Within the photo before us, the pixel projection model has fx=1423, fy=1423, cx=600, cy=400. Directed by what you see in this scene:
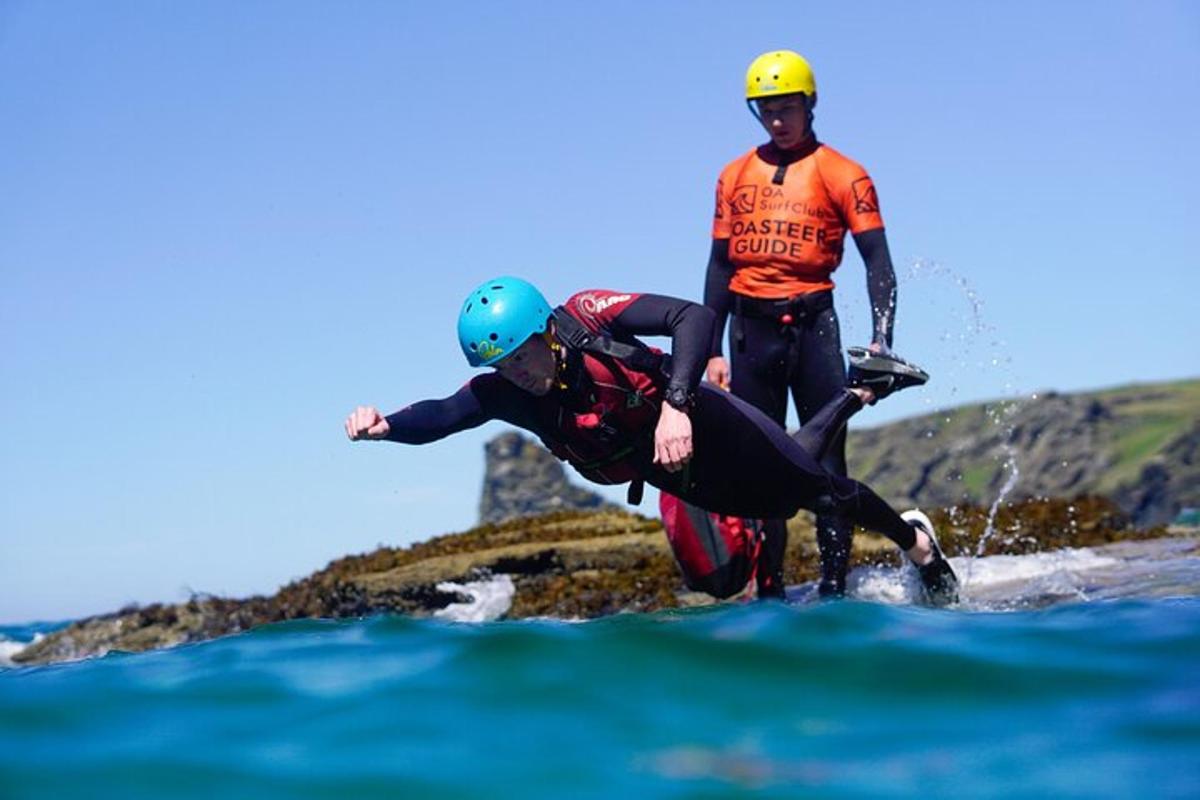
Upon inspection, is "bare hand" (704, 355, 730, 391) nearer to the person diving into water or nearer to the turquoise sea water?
the person diving into water

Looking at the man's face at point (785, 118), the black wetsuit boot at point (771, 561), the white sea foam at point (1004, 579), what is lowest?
the white sea foam at point (1004, 579)

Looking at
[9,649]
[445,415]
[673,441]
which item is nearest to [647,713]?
[673,441]

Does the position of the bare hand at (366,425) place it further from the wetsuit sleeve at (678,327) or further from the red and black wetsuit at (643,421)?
the wetsuit sleeve at (678,327)

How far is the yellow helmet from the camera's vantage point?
9.60 meters

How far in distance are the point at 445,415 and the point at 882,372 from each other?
302 centimetres

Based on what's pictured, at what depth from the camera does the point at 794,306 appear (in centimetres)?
981

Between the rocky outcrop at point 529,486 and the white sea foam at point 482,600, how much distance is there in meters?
15.2

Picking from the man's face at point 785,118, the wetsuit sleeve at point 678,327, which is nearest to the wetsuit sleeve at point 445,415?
the wetsuit sleeve at point 678,327

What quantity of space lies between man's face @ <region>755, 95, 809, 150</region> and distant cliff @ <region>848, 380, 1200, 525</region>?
143155 mm

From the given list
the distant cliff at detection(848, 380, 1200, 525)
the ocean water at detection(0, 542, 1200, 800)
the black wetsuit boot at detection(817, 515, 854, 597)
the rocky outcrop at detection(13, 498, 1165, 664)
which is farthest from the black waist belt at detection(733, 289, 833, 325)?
the distant cliff at detection(848, 380, 1200, 525)

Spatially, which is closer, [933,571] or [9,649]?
[933,571]

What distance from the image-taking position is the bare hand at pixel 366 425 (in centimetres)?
804

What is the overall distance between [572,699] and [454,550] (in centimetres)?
1226

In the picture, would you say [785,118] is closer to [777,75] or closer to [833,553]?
[777,75]
